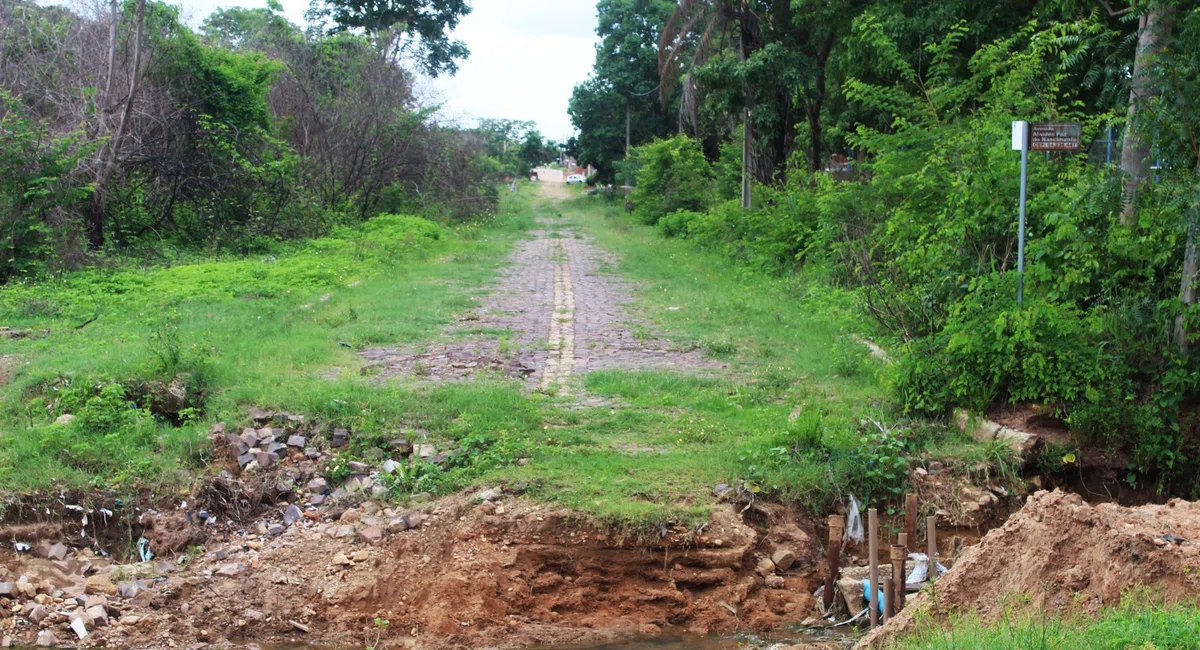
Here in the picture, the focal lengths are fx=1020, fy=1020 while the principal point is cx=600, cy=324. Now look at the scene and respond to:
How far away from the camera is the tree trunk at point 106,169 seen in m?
17.2

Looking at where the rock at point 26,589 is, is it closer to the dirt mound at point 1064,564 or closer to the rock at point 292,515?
the rock at point 292,515

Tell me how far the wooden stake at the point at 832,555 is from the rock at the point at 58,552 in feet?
16.1

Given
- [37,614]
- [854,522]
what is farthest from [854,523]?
[37,614]

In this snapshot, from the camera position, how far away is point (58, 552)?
263 inches

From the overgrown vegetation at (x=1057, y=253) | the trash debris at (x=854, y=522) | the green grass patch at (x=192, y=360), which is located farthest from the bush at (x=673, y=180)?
the trash debris at (x=854, y=522)

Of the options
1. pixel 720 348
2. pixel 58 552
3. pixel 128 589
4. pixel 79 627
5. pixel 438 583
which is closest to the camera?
pixel 79 627

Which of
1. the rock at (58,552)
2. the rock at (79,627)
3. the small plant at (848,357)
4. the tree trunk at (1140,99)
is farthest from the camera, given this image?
the small plant at (848,357)

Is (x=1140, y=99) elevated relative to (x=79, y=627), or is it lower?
elevated

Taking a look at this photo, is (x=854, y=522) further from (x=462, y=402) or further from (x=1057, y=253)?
(x=462, y=402)

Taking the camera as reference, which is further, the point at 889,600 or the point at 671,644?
the point at 671,644

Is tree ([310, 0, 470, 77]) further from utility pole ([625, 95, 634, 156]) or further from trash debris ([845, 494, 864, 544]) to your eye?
trash debris ([845, 494, 864, 544])

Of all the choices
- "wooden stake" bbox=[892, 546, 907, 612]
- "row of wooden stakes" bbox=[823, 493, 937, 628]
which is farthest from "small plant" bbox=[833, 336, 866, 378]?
"wooden stake" bbox=[892, 546, 907, 612]

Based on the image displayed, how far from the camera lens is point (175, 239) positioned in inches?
765

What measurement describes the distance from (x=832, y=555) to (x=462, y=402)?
12.2 feet
